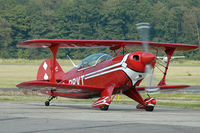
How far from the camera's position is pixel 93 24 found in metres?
72.6

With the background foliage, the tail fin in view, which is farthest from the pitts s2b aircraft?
the background foliage

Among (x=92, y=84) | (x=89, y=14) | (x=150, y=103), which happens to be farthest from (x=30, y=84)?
(x=89, y=14)

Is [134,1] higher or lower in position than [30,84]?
higher

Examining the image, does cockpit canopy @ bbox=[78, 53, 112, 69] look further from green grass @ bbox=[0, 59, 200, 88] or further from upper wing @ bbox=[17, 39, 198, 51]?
green grass @ bbox=[0, 59, 200, 88]

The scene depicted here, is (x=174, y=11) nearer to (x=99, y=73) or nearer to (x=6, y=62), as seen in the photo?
(x=6, y=62)

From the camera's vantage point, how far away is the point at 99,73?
15.9 m

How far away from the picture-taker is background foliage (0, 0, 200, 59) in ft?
224

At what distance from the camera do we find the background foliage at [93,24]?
68312 mm

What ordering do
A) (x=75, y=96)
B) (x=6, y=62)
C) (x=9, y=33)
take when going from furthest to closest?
(x=9, y=33)
(x=6, y=62)
(x=75, y=96)

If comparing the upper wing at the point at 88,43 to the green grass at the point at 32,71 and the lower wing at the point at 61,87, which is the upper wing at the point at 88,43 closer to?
the lower wing at the point at 61,87

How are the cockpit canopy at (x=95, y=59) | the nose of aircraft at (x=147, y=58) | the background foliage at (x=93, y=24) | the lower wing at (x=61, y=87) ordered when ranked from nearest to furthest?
the nose of aircraft at (x=147, y=58), the lower wing at (x=61, y=87), the cockpit canopy at (x=95, y=59), the background foliage at (x=93, y=24)

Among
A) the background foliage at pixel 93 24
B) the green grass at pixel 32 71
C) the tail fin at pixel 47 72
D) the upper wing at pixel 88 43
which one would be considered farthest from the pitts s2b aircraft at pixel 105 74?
the background foliage at pixel 93 24

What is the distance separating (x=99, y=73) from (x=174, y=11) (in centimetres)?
6162

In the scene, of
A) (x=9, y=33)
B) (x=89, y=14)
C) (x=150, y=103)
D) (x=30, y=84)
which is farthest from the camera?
(x=89, y=14)
